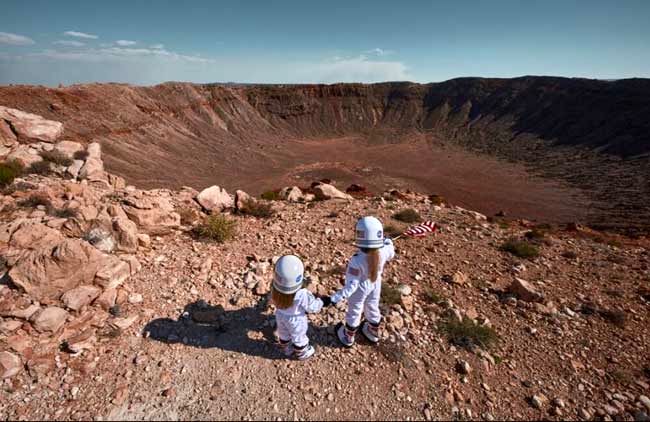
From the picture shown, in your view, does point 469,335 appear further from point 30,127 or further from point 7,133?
point 30,127

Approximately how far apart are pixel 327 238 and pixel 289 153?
46546 millimetres

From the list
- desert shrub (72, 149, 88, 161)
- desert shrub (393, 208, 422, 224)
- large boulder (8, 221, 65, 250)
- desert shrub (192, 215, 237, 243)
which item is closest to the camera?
large boulder (8, 221, 65, 250)

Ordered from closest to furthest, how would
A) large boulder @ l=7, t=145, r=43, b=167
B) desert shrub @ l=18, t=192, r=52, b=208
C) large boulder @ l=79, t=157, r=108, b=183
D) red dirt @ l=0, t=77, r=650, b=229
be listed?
desert shrub @ l=18, t=192, r=52, b=208
large boulder @ l=7, t=145, r=43, b=167
large boulder @ l=79, t=157, r=108, b=183
red dirt @ l=0, t=77, r=650, b=229

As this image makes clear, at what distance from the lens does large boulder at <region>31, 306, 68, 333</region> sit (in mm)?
3795

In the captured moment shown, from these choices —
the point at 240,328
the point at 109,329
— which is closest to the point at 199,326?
the point at 240,328

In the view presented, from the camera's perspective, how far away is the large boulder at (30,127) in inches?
691

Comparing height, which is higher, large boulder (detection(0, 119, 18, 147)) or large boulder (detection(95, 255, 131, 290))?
large boulder (detection(0, 119, 18, 147))

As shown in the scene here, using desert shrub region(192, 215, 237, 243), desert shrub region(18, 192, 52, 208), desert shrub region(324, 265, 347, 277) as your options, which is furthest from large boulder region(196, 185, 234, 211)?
desert shrub region(324, 265, 347, 277)

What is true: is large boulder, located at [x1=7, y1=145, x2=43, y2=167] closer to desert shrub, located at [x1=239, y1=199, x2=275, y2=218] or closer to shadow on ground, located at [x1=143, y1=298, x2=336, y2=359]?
desert shrub, located at [x1=239, y1=199, x2=275, y2=218]

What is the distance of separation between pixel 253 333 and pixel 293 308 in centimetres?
110

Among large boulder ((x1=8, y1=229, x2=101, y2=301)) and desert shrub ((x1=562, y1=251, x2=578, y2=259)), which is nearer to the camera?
large boulder ((x1=8, y1=229, x2=101, y2=301))

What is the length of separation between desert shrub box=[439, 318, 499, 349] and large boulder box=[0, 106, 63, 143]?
83.0ft


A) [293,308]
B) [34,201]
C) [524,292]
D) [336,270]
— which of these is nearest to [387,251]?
[293,308]

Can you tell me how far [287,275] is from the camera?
3.49m
